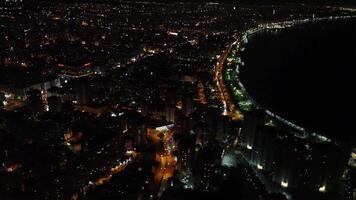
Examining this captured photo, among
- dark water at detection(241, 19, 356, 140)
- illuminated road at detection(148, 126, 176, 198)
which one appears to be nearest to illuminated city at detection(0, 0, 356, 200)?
illuminated road at detection(148, 126, 176, 198)

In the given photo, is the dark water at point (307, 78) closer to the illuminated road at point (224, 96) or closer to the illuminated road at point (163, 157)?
the illuminated road at point (224, 96)

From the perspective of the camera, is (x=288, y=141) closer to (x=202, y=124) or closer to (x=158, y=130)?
(x=202, y=124)

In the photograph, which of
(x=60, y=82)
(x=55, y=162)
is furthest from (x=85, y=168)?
(x=60, y=82)

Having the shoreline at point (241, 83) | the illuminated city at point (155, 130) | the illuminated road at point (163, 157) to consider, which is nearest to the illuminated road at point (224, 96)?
the illuminated city at point (155, 130)

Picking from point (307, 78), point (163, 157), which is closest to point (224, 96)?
point (163, 157)

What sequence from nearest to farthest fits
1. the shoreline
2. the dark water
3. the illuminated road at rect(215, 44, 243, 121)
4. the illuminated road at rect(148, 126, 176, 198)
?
1. the illuminated road at rect(148, 126, 176, 198)
2. the shoreline
3. the illuminated road at rect(215, 44, 243, 121)
4. the dark water

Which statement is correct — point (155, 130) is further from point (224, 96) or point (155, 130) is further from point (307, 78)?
point (307, 78)

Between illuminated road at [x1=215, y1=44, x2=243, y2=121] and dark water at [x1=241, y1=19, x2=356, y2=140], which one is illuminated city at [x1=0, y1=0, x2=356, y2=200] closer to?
illuminated road at [x1=215, y1=44, x2=243, y2=121]
